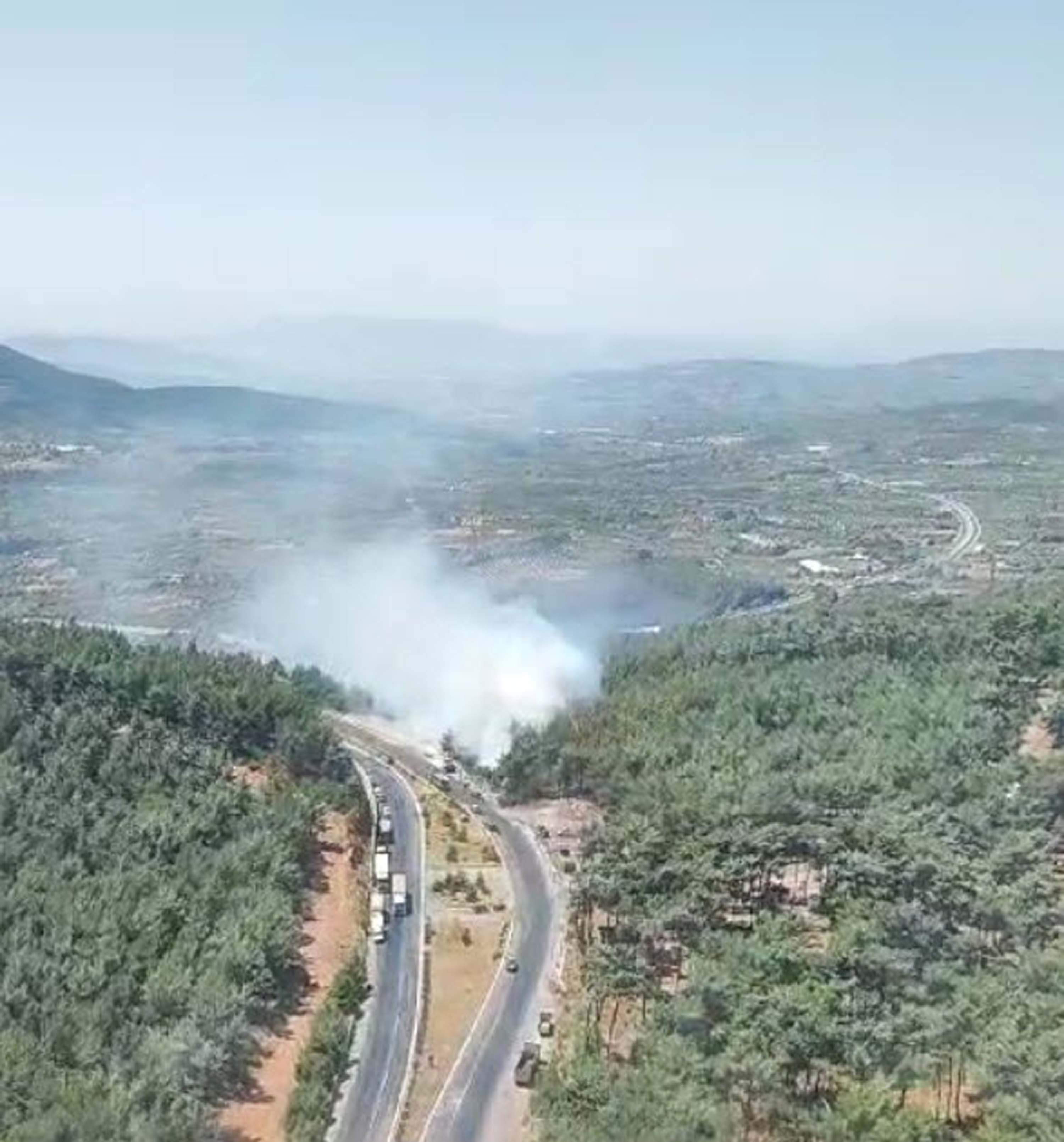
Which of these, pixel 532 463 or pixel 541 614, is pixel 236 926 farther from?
pixel 532 463

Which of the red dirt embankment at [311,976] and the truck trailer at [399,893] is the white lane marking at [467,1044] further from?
the truck trailer at [399,893]

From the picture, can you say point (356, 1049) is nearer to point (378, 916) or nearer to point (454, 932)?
point (378, 916)

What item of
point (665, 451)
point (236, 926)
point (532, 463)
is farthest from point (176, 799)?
point (665, 451)

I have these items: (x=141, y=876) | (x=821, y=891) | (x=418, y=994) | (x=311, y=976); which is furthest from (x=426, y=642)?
(x=821, y=891)

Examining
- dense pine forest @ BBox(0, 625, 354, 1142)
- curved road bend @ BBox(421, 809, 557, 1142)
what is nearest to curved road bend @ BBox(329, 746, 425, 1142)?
curved road bend @ BBox(421, 809, 557, 1142)

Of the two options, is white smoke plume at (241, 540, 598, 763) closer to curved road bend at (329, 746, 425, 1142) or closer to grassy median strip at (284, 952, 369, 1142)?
curved road bend at (329, 746, 425, 1142)

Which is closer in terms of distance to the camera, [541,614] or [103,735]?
[103,735]
